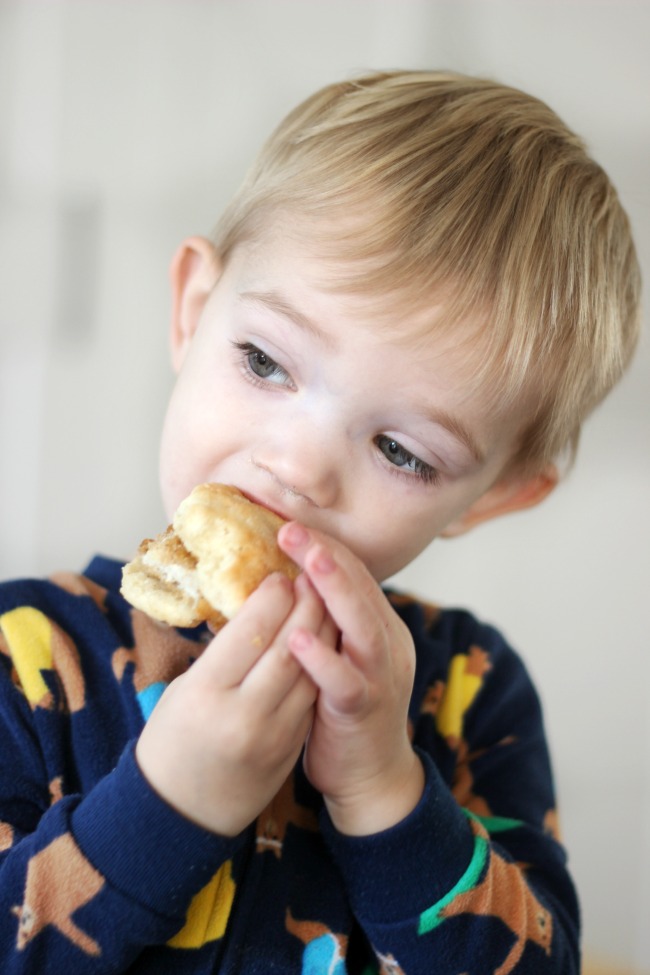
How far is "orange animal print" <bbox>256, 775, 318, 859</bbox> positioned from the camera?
2.81ft

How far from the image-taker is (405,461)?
853 millimetres

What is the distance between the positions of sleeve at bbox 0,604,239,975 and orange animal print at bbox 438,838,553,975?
0.70ft

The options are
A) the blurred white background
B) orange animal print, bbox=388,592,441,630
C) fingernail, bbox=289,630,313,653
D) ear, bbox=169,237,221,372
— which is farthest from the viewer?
the blurred white background

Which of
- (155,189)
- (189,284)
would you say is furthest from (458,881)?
(155,189)

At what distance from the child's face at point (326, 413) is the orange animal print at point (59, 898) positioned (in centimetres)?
28

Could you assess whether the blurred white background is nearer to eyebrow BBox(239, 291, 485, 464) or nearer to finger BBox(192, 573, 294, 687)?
eyebrow BBox(239, 291, 485, 464)

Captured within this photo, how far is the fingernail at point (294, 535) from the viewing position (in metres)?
0.70

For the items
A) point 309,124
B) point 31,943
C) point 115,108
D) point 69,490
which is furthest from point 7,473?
point 31,943

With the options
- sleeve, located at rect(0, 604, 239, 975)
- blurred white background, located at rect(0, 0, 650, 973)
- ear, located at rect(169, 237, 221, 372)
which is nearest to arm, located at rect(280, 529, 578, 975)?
sleeve, located at rect(0, 604, 239, 975)

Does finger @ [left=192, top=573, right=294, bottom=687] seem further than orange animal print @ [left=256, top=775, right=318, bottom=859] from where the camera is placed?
No

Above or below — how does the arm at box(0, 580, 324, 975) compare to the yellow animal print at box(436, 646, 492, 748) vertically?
above

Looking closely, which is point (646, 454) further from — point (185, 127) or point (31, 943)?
point (31, 943)

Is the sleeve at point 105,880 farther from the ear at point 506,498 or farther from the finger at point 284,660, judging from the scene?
the ear at point 506,498

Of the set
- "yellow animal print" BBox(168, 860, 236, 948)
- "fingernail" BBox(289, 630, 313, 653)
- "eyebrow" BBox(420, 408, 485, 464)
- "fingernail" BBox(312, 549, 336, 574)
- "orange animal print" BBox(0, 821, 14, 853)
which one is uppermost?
"eyebrow" BBox(420, 408, 485, 464)
